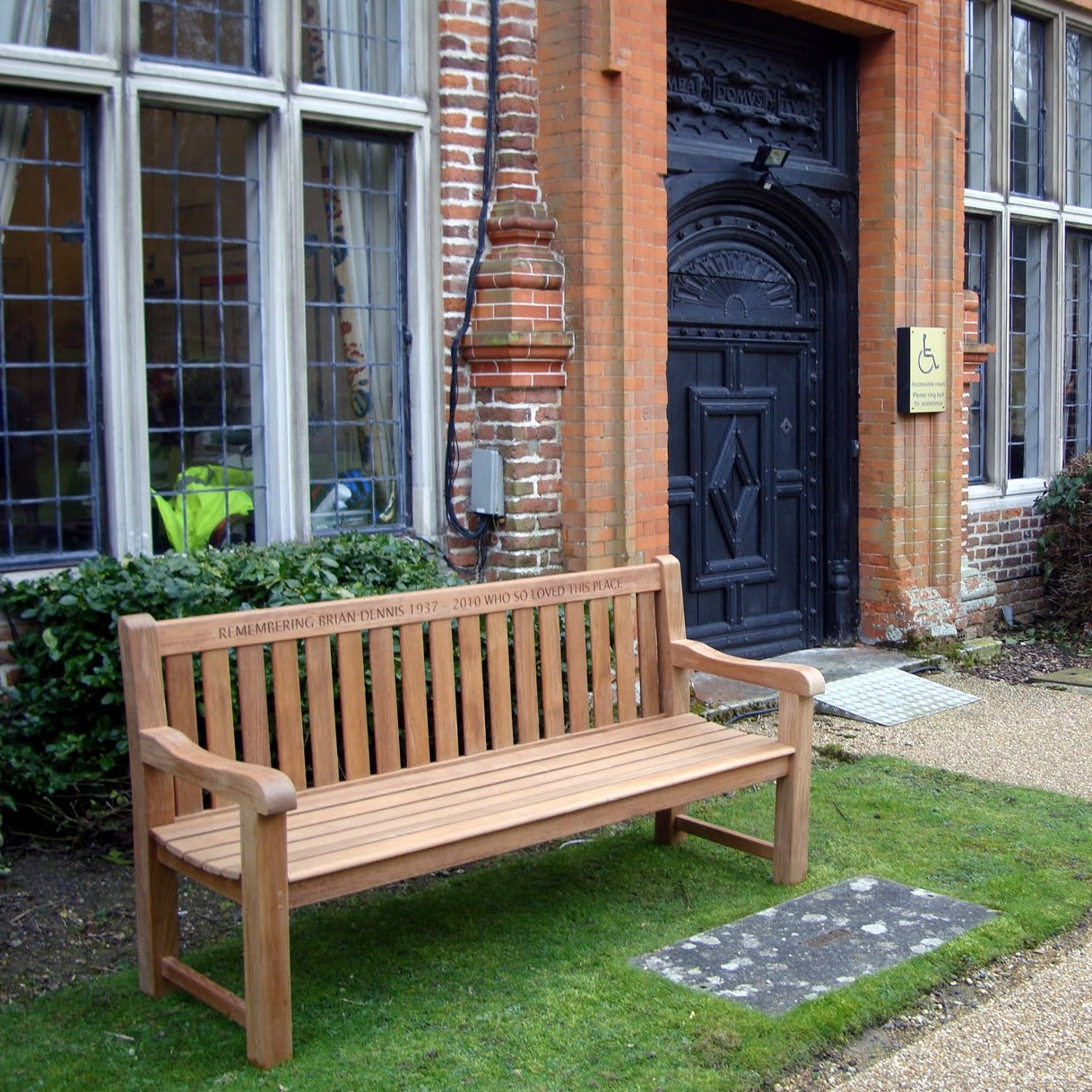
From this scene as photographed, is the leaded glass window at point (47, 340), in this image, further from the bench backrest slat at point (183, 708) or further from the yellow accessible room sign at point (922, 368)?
Result: the yellow accessible room sign at point (922, 368)

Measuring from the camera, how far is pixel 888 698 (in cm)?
793

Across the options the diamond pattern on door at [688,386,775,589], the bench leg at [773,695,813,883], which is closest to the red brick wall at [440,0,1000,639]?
the diamond pattern on door at [688,386,775,589]

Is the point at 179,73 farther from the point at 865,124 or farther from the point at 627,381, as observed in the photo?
the point at 865,124

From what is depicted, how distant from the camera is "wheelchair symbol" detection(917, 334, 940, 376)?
355 inches

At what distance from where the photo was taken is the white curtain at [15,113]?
5.65 metres

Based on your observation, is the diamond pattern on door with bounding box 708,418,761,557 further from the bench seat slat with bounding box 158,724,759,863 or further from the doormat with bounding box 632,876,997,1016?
the doormat with bounding box 632,876,997,1016

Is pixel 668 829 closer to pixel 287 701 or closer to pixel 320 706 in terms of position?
pixel 320 706

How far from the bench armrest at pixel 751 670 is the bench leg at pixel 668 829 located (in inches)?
21.7

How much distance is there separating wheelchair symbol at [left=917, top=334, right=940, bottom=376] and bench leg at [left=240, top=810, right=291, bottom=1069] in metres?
6.40

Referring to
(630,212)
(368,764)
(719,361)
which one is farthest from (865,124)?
(368,764)

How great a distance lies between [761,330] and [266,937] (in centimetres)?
582

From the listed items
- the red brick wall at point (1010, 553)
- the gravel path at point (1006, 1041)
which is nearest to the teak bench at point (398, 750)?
the gravel path at point (1006, 1041)

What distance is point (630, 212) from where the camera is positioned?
719 cm

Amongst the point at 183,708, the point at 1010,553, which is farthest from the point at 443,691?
the point at 1010,553
